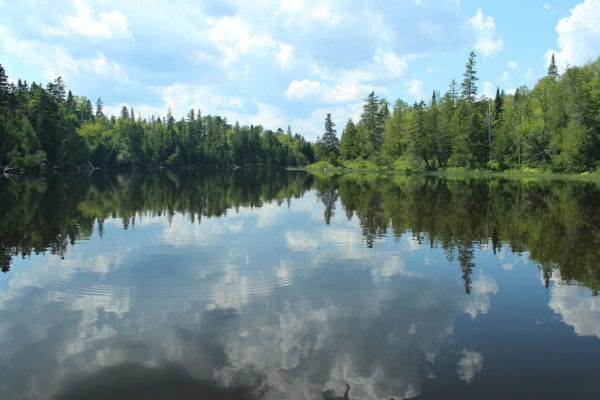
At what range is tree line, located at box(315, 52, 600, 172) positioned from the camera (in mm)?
79688

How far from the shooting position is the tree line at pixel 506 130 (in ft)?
261

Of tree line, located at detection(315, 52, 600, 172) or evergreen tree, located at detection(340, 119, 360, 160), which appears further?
evergreen tree, located at detection(340, 119, 360, 160)

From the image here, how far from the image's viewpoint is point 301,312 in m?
13.1

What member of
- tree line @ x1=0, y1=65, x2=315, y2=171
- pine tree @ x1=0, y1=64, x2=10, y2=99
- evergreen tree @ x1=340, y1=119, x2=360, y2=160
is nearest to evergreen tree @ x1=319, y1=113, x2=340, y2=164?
evergreen tree @ x1=340, y1=119, x2=360, y2=160

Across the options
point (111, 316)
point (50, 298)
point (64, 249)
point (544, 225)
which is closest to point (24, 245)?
point (64, 249)

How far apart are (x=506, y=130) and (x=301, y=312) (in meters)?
95.8

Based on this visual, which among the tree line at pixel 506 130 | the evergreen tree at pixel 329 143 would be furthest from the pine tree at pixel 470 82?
the evergreen tree at pixel 329 143

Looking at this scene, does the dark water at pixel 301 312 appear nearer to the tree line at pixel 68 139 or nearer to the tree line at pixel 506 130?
the tree line at pixel 506 130

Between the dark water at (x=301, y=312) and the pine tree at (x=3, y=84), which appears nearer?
the dark water at (x=301, y=312)

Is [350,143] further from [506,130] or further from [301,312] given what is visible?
[301,312]

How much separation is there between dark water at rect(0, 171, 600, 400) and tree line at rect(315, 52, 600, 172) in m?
61.3

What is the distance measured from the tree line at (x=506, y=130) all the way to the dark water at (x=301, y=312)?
61.3 m

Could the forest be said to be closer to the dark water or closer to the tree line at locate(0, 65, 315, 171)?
the tree line at locate(0, 65, 315, 171)

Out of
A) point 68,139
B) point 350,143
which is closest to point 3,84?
point 68,139
